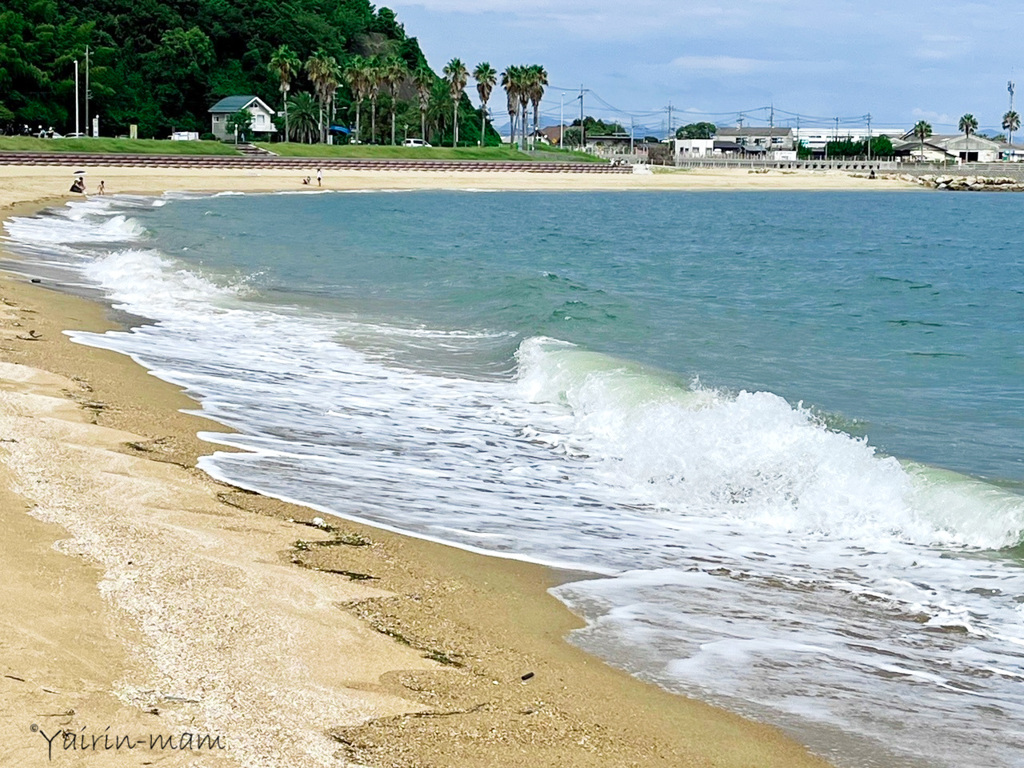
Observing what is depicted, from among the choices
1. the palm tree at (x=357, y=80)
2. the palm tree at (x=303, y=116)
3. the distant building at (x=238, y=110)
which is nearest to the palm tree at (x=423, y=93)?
the palm tree at (x=357, y=80)

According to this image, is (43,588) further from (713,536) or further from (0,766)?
(713,536)

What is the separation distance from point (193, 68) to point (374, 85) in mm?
18313

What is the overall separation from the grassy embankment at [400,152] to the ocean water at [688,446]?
7513cm

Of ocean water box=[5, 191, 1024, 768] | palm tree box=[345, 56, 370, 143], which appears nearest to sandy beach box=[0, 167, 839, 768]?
ocean water box=[5, 191, 1024, 768]

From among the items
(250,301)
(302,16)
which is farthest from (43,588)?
(302,16)

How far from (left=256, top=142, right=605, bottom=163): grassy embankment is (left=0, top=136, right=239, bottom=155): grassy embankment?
18.5ft

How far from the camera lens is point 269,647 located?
529 centimetres

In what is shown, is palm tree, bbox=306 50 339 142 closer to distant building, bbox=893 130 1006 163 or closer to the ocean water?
the ocean water


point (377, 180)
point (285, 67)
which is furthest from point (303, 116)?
point (377, 180)

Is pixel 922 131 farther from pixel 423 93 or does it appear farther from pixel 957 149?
pixel 423 93

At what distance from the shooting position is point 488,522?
27.9 feet

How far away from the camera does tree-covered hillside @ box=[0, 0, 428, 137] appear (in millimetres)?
98438

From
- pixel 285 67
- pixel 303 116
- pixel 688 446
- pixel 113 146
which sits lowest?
pixel 688 446

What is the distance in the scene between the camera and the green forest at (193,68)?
325ft
